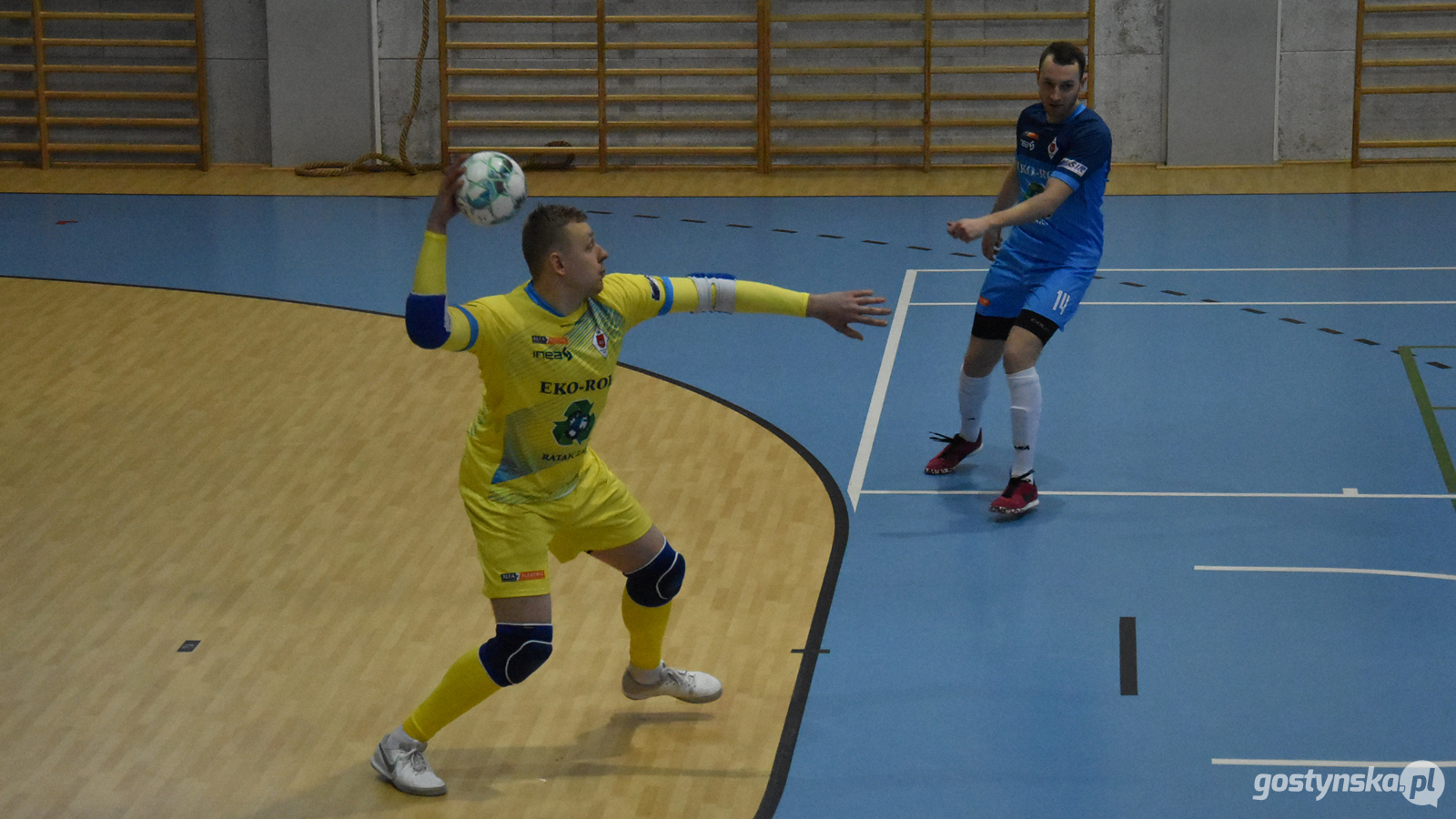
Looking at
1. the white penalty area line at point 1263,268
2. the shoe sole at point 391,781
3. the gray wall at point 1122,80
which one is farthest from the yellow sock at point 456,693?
the gray wall at point 1122,80

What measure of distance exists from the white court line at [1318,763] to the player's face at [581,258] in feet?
7.50

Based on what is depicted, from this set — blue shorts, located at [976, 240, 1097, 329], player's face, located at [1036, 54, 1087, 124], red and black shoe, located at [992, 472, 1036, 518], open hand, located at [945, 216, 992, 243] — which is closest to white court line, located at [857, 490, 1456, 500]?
red and black shoe, located at [992, 472, 1036, 518]

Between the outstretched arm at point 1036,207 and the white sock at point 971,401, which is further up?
the outstretched arm at point 1036,207

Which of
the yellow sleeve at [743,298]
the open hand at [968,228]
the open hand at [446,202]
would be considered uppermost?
the open hand at [446,202]

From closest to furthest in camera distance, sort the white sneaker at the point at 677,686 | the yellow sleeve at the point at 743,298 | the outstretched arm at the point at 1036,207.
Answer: the yellow sleeve at the point at 743,298 → the white sneaker at the point at 677,686 → the outstretched arm at the point at 1036,207

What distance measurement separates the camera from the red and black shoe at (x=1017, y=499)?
6.34 meters

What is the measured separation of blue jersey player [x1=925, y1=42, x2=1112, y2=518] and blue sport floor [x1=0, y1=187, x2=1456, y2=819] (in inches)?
19.4

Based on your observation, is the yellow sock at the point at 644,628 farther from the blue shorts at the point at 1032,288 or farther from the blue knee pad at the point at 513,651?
the blue shorts at the point at 1032,288

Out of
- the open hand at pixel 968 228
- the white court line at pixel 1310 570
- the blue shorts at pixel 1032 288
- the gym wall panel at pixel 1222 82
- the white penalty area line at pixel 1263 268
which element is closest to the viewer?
the open hand at pixel 968 228

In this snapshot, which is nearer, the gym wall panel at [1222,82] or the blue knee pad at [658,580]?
the blue knee pad at [658,580]

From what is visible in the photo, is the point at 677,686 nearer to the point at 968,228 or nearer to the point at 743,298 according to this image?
the point at 743,298

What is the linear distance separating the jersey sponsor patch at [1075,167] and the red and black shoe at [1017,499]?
127cm

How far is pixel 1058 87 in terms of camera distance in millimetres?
6203

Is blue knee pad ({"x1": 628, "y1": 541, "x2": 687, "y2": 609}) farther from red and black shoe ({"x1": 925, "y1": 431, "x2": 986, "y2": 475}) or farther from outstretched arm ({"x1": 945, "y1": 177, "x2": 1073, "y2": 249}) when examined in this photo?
red and black shoe ({"x1": 925, "y1": 431, "x2": 986, "y2": 475})
